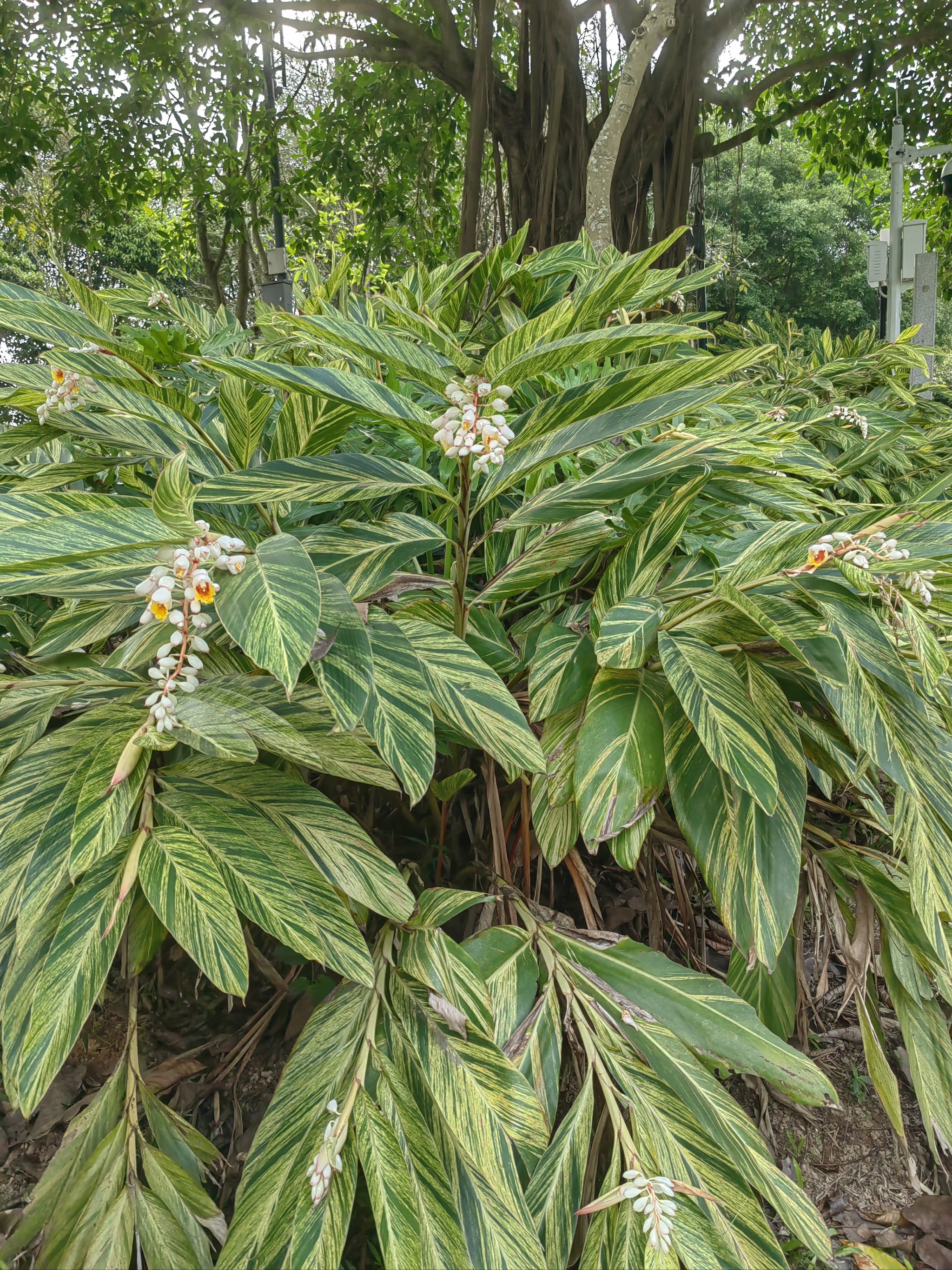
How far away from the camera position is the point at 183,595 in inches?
20.3

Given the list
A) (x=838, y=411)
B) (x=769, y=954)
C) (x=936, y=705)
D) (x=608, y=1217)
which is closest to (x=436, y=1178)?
(x=608, y=1217)

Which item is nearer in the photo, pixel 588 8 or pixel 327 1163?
pixel 327 1163

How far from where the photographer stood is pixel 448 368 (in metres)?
0.66

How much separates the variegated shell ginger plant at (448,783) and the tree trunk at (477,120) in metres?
3.19

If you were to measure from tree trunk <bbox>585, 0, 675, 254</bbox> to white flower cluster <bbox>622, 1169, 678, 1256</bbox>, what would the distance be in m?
2.42

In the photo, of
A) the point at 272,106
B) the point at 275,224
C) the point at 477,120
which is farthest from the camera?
the point at 275,224

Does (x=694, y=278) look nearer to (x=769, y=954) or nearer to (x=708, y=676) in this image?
(x=708, y=676)

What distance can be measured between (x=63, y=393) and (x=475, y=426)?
0.36 metres

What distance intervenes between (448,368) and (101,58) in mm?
5053

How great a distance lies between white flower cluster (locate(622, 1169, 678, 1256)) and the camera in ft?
1.61

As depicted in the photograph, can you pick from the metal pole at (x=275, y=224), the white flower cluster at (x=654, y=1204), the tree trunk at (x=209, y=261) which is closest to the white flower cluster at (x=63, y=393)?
the white flower cluster at (x=654, y=1204)

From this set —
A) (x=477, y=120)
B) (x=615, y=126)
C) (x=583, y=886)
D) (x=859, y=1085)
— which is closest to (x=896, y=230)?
(x=477, y=120)

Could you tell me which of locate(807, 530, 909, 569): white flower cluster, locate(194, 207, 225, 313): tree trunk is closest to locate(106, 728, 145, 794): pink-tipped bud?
locate(807, 530, 909, 569): white flower cluster

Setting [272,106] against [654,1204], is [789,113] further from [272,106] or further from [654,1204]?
[654,1204]
